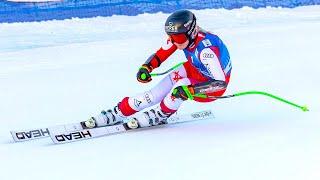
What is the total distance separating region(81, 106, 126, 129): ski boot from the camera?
190 inches

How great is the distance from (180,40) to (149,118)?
1.94 ft

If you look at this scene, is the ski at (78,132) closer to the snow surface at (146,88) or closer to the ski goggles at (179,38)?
the snow surface at (146,88)

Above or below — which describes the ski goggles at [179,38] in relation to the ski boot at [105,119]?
above

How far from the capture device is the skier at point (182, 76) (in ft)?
15.3

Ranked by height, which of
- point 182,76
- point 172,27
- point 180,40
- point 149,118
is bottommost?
point 149,118

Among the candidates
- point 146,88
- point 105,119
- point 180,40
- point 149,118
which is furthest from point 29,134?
point 146,88

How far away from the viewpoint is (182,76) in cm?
502

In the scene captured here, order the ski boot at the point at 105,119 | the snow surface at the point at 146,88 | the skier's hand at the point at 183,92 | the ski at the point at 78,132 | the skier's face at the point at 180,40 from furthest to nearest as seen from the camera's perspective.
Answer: the ski boot at the point at 105,119 → the skier's face at the point at 180,40 → the skier's hand at the point at 183,92 → the ski at the point at 78,132 → the snow surface at the point at 146,88

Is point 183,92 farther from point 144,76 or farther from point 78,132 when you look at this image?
point 78,132

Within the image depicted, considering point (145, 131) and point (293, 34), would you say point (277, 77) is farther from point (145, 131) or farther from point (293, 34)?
point (293, 34)

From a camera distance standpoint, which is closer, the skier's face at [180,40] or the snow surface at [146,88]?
the snow surface at [146,88]

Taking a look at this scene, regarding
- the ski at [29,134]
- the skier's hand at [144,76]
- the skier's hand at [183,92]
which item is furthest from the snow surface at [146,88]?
the skier's hand at [144,76]

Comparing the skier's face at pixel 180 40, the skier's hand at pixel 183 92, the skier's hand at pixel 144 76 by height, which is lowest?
the skier's hand at pixel 183 92

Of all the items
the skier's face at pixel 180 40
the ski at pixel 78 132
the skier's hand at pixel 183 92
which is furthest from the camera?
the skier's face at pixel 180 40
